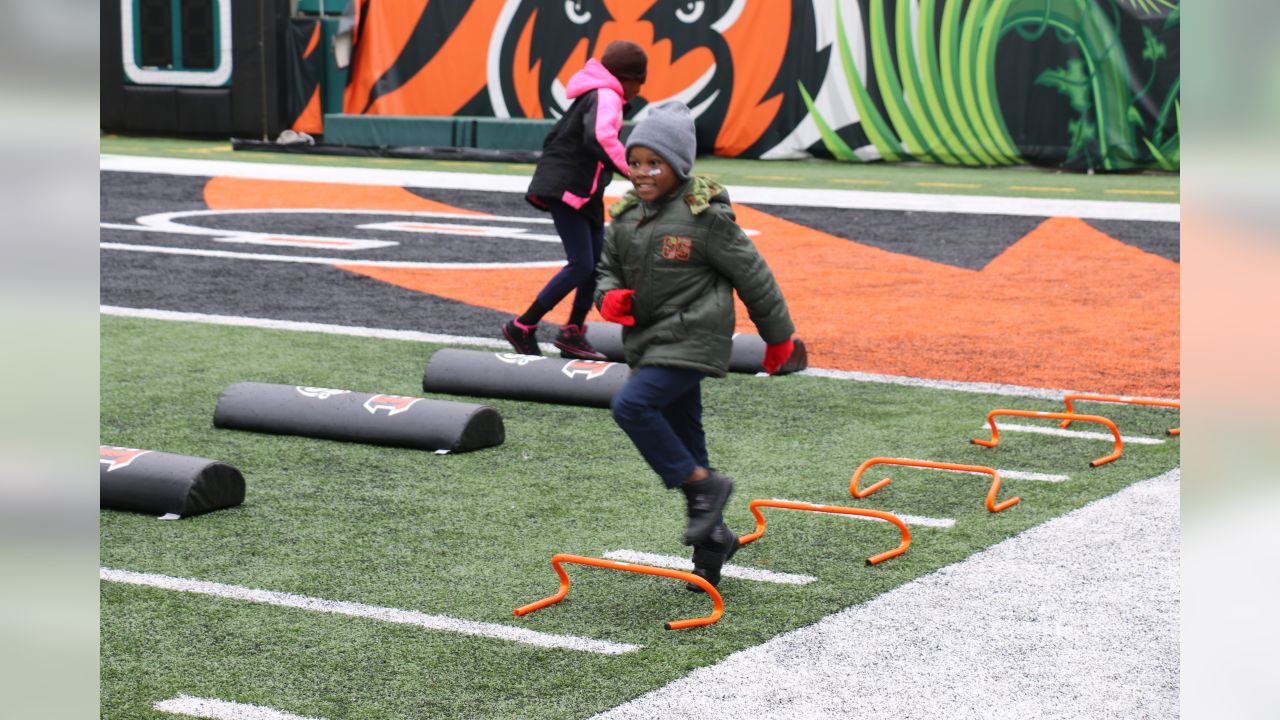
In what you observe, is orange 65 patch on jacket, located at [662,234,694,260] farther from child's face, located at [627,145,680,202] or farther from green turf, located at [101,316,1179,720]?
green turf, located at [101,316,1179,720]

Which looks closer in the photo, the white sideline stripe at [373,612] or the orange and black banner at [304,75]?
the white sideline stripe at [373,612]

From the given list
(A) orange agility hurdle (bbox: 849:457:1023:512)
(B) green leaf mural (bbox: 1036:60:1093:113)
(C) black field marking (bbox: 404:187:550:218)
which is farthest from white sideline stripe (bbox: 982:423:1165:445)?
(B) green leaf mural (bbox: 1036:60:1093:113)

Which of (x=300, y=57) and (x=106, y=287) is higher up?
(x=300, y=57)

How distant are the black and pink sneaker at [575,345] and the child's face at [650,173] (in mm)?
4545

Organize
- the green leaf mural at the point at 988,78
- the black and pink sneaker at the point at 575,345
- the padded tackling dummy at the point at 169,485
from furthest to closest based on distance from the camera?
the green leaf mural at the point at 988,78
the black and pink sneaker at the point at 575,345
the padded tackling dummy at the point at 169,485

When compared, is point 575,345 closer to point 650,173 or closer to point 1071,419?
point 1071,419

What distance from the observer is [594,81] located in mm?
9195

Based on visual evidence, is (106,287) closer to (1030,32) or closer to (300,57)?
(1030,32)

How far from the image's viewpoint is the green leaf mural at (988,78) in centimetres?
2412

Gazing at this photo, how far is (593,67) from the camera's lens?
30.5 ft

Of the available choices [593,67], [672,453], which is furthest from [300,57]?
[672,453]

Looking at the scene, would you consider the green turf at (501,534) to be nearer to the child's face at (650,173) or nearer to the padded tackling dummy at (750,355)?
the padded tackling dummy at (750,355)

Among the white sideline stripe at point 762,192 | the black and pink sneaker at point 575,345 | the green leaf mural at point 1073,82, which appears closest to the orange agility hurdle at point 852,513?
the black and pink sneaker at point 575,345
